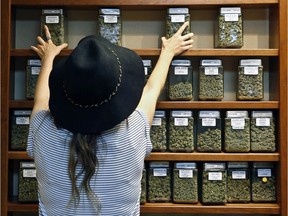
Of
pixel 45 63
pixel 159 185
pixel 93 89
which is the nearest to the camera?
pixel 93 89

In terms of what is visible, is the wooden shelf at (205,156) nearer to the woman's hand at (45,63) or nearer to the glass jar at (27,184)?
the glass jar at (27,184)

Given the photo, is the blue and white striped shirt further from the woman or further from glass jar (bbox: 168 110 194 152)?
glass jar (bbox: 168 110 194 152)

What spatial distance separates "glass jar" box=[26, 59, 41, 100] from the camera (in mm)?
1719

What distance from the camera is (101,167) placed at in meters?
1.12

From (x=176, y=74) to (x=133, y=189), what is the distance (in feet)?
2.17

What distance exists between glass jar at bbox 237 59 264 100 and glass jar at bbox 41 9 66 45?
0.80m

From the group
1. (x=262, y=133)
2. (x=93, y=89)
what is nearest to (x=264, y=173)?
(x=262, y=133)

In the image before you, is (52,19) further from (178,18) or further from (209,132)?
(209,132)

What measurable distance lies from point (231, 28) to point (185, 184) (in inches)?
27.6

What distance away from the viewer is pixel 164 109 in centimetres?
173

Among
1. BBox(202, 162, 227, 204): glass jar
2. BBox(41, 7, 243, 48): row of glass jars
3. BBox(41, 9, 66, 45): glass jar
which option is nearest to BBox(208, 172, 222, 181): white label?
BBox(202, 162, 227, 204): glass jar

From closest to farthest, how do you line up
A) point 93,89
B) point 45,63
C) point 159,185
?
point 93,89
point 45,63
point 159,185

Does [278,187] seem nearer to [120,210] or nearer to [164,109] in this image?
[164,109]

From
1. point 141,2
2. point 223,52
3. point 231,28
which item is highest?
point 141,2
